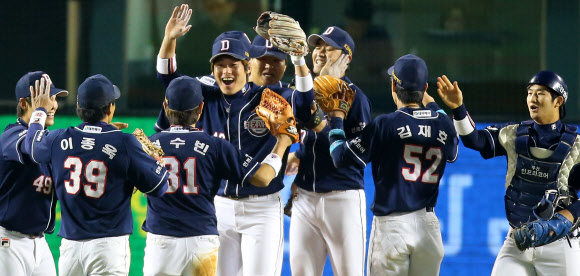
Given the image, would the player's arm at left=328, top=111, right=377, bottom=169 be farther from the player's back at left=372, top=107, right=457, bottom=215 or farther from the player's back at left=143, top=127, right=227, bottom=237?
the player's back at left=143, top=127, right=227, bottom=237

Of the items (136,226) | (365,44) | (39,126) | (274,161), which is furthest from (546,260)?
(136,226)

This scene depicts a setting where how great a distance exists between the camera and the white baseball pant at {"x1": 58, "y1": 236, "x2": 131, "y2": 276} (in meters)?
5.00

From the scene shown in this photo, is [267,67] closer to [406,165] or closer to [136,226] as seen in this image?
[406,165]

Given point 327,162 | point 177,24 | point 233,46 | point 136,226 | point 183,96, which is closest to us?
point 183,96

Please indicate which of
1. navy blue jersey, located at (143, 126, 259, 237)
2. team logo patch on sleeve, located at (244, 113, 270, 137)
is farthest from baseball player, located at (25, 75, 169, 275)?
team logo patch on sleeve, located at (244, 113, 270, 137)

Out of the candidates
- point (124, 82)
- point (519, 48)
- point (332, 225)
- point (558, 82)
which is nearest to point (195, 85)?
point (332, 225)

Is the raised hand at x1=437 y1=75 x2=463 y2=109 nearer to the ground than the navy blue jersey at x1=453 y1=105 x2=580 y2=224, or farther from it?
farther from it

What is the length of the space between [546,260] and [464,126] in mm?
924

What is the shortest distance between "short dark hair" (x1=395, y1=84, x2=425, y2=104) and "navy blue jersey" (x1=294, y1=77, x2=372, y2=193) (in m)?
0.52

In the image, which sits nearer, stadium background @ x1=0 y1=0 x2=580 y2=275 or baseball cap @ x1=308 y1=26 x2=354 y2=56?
baseball cap @ x1=308 y1=26 x2=354 y2=56

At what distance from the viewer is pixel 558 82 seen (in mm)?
5461

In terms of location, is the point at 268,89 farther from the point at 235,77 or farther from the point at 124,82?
the point at 124,82

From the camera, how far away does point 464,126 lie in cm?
550

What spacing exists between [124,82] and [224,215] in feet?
9.49
